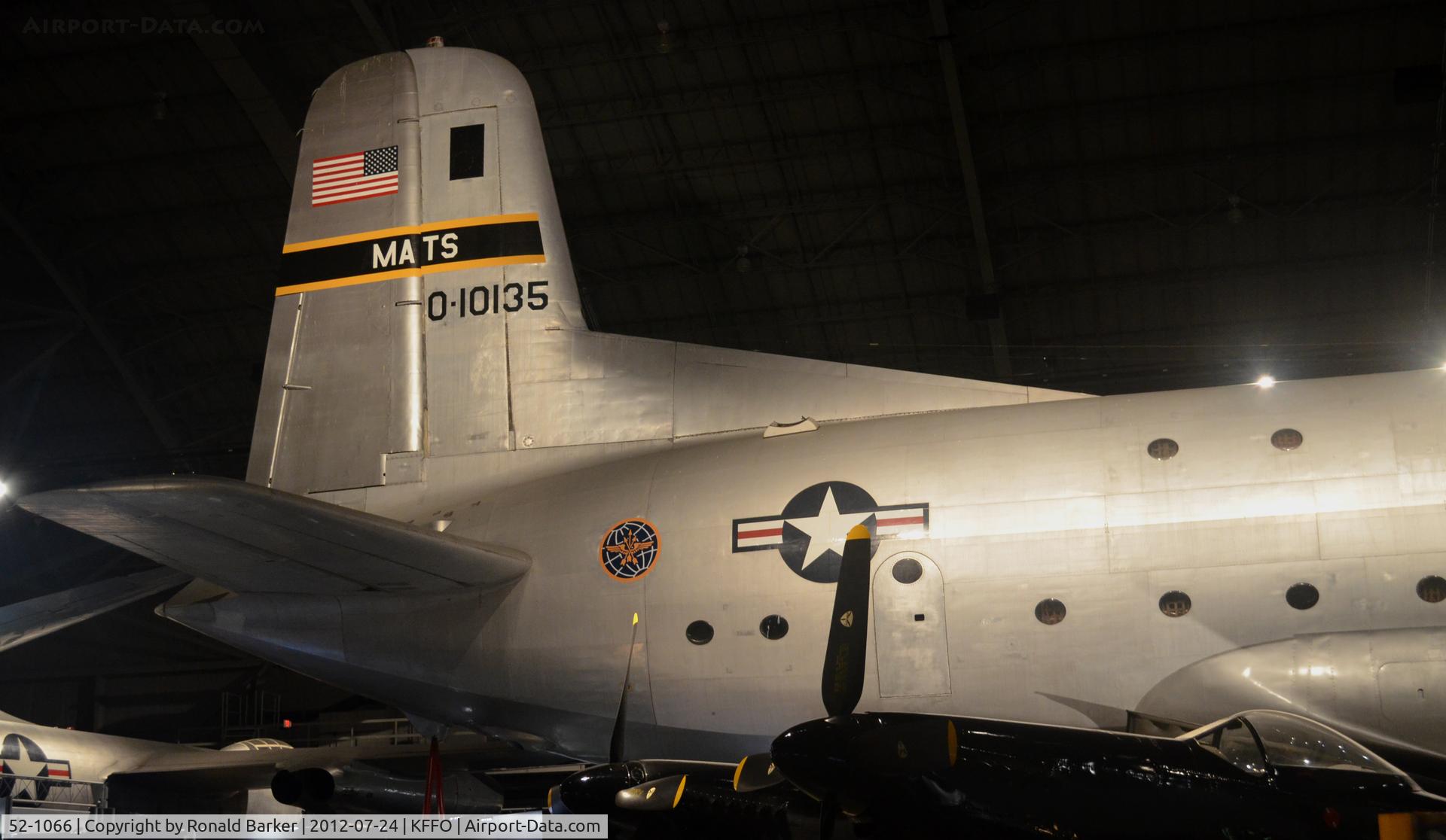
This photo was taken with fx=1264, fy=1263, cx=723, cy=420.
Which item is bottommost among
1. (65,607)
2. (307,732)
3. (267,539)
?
A: (307,732)

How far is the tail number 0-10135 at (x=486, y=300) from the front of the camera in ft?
45.9

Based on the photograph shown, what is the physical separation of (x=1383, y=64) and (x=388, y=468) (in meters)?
22.9

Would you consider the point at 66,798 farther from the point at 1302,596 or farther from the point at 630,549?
the point at 1302,596

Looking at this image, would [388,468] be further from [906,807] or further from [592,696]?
[906,807]

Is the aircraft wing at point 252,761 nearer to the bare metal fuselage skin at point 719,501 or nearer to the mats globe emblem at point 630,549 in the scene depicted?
the bare metal fuselage skin at point 719,501

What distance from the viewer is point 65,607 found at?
2294 cm

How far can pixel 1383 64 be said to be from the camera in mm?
26266

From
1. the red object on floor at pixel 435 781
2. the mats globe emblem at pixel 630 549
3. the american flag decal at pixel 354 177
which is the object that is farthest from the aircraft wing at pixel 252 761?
the american flag decal at pixel 354 177

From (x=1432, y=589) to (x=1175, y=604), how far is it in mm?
1891

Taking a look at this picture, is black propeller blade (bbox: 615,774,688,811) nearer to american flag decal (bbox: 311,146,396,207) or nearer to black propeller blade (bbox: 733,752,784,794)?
black propeller blade (bbox: 733,752,784,794)

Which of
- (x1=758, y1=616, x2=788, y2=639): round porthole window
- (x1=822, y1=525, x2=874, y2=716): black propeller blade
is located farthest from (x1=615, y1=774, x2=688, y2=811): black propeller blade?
(x1=758, y1=616, x2=788, y2=639): round porthole window

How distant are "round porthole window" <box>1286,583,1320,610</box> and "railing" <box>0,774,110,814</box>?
1948cm

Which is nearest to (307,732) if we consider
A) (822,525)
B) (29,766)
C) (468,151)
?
(29,766)

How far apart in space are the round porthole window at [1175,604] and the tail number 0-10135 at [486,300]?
719 centimetres
